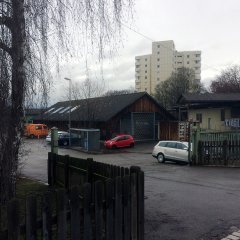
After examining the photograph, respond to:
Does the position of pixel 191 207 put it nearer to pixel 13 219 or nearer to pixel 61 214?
pixel 61 214

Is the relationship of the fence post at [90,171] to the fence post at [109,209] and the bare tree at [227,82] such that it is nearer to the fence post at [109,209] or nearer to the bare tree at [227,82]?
the fence post at [109,209]

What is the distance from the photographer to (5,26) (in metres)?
6.88

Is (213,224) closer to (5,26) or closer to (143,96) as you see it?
(5,26)

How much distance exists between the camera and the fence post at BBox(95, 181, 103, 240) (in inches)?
207

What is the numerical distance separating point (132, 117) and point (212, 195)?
35225 millimetres

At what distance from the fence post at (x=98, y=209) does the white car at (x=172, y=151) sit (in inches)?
736

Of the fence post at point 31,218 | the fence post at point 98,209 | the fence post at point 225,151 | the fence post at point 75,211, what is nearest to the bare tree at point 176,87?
the fence post at point 225,151

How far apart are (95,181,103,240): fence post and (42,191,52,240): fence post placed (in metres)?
0.82

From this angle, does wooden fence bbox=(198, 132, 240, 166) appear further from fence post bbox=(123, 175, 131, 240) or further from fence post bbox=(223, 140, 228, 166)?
fence post bbox=(123, 175, 131, 240)

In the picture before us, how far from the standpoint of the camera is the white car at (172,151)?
24.0 meters

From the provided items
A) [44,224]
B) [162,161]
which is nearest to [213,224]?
[44,224]

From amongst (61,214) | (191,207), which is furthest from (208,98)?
(61,214)

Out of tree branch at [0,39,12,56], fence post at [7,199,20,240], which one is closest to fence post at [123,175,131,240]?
fence post at [7,199,20,240]

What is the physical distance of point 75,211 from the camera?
492 centimetres
